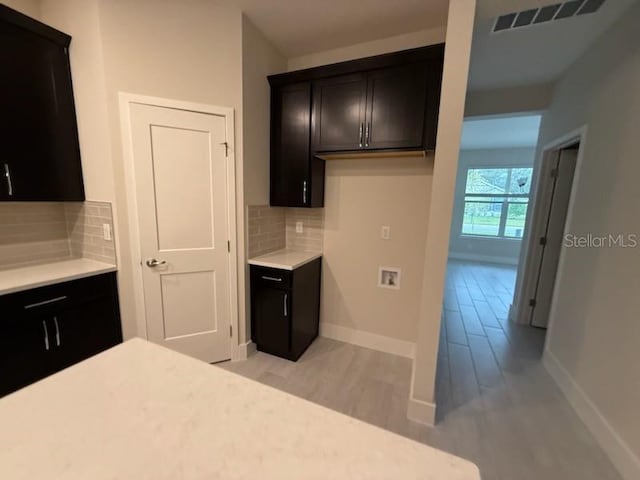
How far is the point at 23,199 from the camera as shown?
6.13 ft

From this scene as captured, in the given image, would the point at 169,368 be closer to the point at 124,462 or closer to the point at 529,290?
the point at 124,462

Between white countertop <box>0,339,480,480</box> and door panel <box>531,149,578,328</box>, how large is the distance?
3.54m

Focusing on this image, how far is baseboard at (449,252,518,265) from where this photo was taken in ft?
22.1

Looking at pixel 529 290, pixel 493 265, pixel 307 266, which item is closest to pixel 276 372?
pixel 307 266

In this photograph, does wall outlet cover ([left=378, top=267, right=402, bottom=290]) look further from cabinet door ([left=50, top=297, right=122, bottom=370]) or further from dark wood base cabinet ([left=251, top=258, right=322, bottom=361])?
cabinet door ([left=50, top=297, right=122, bottom=370])

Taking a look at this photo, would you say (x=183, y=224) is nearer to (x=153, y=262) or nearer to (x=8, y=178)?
(x=153, y=262)

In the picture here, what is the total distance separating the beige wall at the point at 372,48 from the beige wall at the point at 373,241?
965 mm

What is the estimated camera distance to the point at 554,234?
126 inches

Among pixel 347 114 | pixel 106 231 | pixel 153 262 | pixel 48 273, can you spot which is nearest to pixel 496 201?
pixel 347 114

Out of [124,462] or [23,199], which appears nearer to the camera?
[124,462]

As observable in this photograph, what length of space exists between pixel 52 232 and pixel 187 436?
2558 mm

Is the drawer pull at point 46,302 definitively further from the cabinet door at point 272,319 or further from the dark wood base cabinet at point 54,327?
the cabinet door at point 272,319

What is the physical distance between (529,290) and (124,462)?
415cm

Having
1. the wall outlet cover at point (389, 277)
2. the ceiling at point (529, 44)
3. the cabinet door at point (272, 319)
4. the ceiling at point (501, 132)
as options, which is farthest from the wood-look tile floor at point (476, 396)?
the ceiling at point (501, 132)
